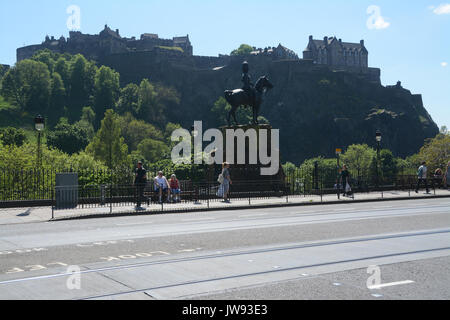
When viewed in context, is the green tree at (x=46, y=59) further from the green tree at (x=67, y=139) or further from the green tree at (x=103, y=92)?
the green tree at (x=67, y=139)

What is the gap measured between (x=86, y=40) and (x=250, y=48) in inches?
2105

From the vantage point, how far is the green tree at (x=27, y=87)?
4318 inches

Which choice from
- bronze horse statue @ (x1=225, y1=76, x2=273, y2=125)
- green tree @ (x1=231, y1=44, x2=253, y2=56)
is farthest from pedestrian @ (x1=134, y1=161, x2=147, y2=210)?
green tree @ (x1=231, y1=44, x2=253, y2=56)

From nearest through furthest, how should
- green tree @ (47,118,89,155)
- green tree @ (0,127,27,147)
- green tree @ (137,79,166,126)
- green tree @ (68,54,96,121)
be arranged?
green tree @ (0,127,27,147) < green tree @ (47,118,89,155) < green tree @ (137,79,166,126) < green tree @ (68,54,96,121)

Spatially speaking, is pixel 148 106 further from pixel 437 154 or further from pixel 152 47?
pixel 437 154

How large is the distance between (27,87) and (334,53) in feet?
305

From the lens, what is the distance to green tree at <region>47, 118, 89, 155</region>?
8475 cm

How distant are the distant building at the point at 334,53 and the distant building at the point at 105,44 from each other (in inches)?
1551

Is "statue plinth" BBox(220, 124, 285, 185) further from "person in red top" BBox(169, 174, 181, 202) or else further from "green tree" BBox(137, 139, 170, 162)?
"green tree" BBox(137, 139, 170, 162)

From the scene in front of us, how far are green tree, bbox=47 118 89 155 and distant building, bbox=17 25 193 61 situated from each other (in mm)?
58769

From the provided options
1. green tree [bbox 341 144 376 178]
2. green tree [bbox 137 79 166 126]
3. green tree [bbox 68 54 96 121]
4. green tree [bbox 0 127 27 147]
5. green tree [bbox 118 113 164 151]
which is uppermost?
green tree [bbox 68 54 96 121]

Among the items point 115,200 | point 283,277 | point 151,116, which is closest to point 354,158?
point 151,116
